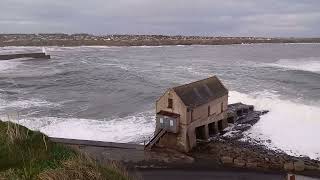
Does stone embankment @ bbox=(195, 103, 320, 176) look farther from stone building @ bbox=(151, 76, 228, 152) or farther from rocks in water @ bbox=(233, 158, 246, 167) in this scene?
stone building @ bbox=(151, 76, 228, 152)

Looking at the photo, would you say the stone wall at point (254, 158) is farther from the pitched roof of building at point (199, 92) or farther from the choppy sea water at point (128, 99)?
the pitched roof of building at point (199, 92)

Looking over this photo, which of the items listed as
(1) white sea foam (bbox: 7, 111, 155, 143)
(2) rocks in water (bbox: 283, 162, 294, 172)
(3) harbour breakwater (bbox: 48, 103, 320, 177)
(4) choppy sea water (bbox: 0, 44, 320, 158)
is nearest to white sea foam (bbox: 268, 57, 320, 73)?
(4) choppy sea water (bbox: 0, 44, 320, 158)

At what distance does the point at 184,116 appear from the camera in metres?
27.6

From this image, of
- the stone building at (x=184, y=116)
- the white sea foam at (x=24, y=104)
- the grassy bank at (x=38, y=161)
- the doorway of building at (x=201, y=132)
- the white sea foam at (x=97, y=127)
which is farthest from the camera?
the white sea foam at (x=24, y=104)

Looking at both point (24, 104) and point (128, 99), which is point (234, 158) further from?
point (24, 104)

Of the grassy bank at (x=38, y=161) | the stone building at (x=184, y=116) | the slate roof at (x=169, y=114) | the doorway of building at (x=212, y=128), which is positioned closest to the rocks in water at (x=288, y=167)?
the stone building at (x=184, y=116)

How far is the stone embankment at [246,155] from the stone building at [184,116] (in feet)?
3.73

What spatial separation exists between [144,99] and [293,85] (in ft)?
72.1

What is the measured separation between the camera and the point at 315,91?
5269 cm

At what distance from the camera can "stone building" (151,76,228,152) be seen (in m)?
27.7

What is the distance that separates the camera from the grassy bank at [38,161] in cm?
1029

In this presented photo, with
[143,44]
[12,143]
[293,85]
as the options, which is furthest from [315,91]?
[143,44]

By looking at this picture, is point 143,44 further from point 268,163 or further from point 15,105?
point 268,163

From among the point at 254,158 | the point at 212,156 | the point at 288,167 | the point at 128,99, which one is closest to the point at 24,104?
the point at 128,99
